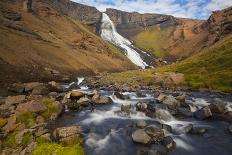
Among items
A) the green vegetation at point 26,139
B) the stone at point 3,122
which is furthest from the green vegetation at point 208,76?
the green vegetation at point 26,139

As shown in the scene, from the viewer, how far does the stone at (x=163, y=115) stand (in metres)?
33.9

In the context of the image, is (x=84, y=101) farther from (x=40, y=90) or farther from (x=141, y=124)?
(x=141, y=124)

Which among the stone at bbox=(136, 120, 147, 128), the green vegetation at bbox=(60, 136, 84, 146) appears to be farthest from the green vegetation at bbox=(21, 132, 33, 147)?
the stone at bbox=(136, 120, 147, 128)

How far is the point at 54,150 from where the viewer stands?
21.4 metres

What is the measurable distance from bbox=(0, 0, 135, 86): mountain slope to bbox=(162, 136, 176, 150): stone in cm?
4081

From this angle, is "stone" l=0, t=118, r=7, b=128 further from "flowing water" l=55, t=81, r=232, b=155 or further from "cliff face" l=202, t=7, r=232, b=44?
"cliff face" l=202, t=7, r=232, b=44

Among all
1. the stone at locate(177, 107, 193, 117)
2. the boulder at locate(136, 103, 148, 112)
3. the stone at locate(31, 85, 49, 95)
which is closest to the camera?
the stone at locate(177, 107, 193, 117)

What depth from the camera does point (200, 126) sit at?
3183 centimetres

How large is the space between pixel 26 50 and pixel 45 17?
2165 inches

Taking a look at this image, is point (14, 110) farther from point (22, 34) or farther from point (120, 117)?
point (22, 34)

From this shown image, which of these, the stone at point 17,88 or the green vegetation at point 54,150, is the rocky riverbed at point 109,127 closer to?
the green vegetation at point 54,150

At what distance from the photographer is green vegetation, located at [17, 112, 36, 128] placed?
29344 millimetres

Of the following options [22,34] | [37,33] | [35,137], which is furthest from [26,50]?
[35,137]

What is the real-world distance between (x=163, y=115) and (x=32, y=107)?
1709cm
